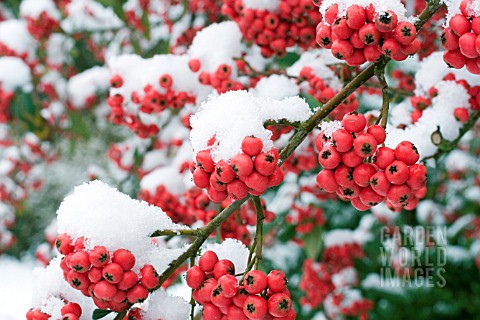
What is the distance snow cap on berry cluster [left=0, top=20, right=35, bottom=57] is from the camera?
138 inches

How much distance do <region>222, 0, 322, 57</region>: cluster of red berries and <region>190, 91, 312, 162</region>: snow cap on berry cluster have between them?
72 centimetres

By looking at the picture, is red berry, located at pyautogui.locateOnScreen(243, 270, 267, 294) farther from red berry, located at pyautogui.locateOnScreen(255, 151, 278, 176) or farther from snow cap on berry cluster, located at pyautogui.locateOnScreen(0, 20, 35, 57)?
snow cap on berry cluster, located at pyautogui.locateOnScreen(0, 20, 35, 57)

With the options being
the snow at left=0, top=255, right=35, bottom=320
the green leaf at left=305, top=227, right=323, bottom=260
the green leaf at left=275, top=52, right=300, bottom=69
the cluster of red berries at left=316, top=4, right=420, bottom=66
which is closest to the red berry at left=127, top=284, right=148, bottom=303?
the cluster of red berries at left=316, top=4, right=420, bottom=66

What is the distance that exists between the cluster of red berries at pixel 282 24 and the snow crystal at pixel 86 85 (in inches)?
71.9

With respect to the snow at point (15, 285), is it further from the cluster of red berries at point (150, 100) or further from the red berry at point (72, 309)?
the red berry at point (72, 309)

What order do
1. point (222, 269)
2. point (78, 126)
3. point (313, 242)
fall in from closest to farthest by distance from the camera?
point (222, 269) → point (313, 242) → point (78, 126)

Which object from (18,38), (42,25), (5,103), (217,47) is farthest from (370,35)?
(5,103)

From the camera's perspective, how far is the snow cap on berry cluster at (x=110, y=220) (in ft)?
3.86

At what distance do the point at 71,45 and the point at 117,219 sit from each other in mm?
3230

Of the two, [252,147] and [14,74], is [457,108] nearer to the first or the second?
[252,147]

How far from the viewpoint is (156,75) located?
207cm

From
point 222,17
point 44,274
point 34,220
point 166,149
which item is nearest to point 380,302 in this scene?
point 166,149

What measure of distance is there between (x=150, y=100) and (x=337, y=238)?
78.5 inches

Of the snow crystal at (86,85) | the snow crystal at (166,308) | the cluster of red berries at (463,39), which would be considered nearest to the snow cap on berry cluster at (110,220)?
the snow crystal at (166,308)
